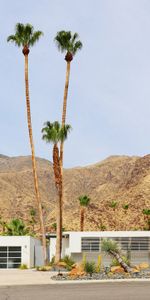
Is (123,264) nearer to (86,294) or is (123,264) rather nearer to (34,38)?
(86,294)

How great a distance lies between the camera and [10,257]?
62.0 metres

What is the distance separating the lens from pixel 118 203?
488ft

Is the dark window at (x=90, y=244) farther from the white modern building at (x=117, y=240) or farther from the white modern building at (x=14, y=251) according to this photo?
the white modern building at (x=14, y=251)

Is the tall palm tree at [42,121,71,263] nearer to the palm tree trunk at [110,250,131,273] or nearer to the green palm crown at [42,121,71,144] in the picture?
the green palm crown at [42,121,71,144]

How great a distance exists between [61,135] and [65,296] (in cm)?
3370

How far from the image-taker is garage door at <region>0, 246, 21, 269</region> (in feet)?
203

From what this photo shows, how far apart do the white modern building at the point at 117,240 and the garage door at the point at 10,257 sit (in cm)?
534

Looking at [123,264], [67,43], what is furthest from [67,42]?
[123,264]

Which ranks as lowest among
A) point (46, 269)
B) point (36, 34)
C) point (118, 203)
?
point (46, 269)

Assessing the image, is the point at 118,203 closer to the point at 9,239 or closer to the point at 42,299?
the point at 9,239

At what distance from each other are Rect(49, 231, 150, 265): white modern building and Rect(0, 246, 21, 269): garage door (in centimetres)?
534

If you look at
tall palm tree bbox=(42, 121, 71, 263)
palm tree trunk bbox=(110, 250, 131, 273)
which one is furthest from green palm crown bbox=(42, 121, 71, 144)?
palm tree trunk bbox=(110, 250, 131, 273)

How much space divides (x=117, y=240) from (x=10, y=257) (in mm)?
10919

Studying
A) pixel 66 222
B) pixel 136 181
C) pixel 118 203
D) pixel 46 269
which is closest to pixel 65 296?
pixel 46 269
